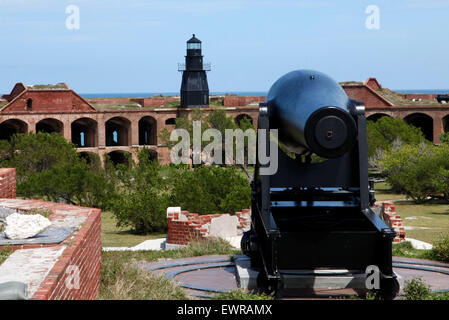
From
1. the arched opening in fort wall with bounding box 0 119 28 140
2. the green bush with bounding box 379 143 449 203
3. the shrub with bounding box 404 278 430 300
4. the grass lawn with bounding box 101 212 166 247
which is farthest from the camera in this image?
the arched opening in fort wall with bounding box 0 119 28 140

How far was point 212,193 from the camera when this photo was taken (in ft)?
58.5

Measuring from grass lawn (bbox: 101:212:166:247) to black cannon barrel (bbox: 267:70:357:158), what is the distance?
8727mm

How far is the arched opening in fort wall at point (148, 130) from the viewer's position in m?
42.5

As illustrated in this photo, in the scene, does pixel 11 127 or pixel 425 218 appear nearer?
→ pixel 425 218

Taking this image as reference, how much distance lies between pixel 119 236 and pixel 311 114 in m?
12.3

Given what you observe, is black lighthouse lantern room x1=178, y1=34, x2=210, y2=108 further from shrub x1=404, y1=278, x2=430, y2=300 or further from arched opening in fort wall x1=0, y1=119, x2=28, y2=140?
shrub x1=404, y1=278, x2=430, y2=300

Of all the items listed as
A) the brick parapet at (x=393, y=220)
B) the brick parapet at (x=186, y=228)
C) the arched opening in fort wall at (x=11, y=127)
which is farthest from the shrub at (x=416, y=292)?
the arched opening in fort wall at (x=11, y=127)

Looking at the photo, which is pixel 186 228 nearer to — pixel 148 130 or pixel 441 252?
pixel 441 252

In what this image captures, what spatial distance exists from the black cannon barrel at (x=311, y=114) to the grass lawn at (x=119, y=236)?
8727 mm

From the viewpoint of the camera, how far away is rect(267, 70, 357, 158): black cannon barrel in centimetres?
530

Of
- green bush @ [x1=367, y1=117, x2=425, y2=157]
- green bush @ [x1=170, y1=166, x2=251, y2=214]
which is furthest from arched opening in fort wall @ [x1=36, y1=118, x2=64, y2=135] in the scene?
green bush @ [x1=170, y1=166, x2=251, y2=214]

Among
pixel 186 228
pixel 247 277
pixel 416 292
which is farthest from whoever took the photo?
pixel 186 228
